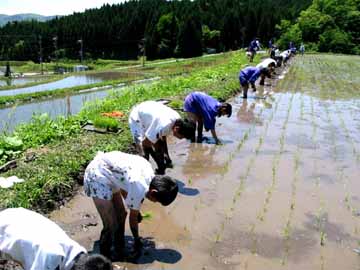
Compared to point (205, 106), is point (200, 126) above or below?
below

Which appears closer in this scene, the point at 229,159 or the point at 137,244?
the point at 137,244

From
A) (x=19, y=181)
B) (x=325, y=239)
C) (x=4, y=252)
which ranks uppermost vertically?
(x=4, y=252)

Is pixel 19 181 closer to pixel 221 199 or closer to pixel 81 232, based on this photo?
pixel 81 232

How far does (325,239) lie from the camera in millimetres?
5074

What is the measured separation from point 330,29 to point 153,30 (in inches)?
1125

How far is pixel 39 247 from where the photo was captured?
2.70 metres

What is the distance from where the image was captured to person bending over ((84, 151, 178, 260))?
385 centimetres

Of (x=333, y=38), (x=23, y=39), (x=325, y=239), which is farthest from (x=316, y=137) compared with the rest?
(x=23, y=39)

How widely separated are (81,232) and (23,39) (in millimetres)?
90714

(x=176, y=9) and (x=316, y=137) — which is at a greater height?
(x=176, y=9)

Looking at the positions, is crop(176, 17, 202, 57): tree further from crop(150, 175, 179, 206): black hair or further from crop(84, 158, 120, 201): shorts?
crop(150, 175, 179, 206): black hair

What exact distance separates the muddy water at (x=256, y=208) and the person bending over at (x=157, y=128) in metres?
0.72

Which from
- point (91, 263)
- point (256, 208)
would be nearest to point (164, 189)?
point (91, 263)

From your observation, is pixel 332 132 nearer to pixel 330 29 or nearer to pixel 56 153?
pixel 56 153
